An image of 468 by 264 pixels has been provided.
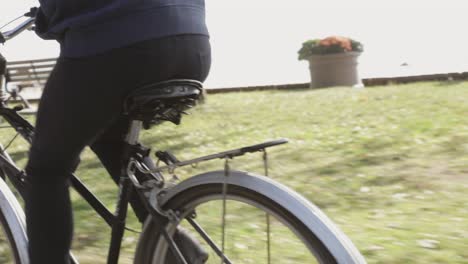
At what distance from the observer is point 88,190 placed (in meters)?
2.47

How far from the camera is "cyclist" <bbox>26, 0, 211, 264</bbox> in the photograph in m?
1.90

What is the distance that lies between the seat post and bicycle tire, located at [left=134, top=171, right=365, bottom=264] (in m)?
0.24

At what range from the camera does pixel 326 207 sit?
4.59m

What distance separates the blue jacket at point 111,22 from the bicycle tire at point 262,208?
49cm

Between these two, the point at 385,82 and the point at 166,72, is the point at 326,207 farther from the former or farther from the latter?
the point at 385,82

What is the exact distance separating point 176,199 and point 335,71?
1260 centimetres

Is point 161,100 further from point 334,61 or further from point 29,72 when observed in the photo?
point 334,61

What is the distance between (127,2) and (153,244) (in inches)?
32.6

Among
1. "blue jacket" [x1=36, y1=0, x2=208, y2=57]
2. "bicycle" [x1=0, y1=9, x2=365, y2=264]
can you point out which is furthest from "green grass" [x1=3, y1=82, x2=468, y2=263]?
"blue jacket" [x1=36, y1=0, x2=208, y2=57]

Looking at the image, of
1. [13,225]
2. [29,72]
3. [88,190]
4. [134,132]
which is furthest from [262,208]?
[29,72]

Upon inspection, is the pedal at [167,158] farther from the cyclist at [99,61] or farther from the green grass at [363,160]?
the green grass at [363,160]

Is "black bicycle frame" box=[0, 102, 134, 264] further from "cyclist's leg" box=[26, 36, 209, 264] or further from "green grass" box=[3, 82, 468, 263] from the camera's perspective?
"green grass" box=[3, 82, 468, 263]

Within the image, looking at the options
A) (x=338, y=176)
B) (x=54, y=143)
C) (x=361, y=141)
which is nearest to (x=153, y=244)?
(x=54, y=143)

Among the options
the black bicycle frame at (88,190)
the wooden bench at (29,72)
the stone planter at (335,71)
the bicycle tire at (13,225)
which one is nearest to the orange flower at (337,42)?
the stone planter at (335,71)
